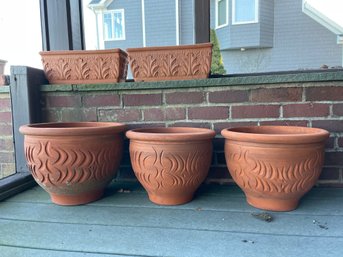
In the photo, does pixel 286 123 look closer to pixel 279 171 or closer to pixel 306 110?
pixel 306 110

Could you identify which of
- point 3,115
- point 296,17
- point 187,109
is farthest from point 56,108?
point 296,17

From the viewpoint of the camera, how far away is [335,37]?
4777 mm

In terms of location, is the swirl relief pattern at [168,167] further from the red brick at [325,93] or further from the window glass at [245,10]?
the window glass at [245,10]

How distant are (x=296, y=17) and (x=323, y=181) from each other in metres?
5.14

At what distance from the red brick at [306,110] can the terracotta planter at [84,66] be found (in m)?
0.74

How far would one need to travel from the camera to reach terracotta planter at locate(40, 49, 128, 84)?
3.97ft

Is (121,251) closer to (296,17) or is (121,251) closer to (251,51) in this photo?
(251,51)

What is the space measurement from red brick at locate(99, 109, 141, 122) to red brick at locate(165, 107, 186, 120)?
13 cm

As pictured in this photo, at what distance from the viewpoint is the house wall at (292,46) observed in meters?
4.50

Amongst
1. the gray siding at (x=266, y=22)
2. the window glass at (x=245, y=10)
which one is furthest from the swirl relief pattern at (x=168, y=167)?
the window glass at (x=245, y=10)

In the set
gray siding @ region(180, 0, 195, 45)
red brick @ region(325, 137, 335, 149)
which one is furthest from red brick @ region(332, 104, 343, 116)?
gray siding @ region(180, 0, 195, 45)

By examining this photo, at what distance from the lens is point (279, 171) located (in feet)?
2.72

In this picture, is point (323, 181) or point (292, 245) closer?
point (292, 245)

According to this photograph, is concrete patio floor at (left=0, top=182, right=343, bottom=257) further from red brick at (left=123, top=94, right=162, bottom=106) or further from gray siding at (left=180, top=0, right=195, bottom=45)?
gray siding at (left=180, top=0, right=195, bottom=45)
